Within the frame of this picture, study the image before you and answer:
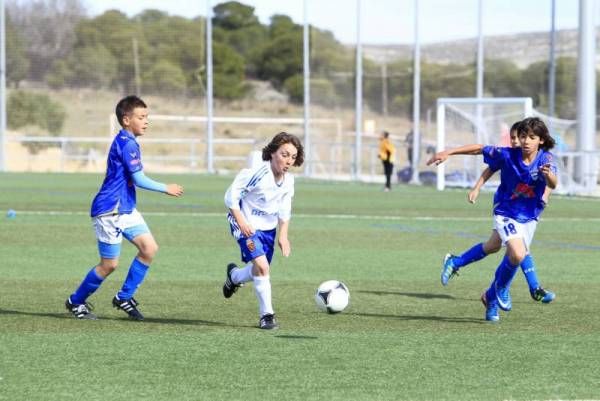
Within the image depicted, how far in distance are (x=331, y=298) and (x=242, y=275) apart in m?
0.85

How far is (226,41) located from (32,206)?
42.7m

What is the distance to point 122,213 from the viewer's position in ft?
32.5

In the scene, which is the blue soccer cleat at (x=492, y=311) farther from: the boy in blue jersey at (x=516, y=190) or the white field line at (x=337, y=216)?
the white field line at (x=337, y=216)

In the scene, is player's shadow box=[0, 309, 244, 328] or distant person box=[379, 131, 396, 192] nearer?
player's shadow box=[0, 309, 244, 328]

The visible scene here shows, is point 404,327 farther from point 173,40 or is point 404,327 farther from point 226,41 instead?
point 226,41

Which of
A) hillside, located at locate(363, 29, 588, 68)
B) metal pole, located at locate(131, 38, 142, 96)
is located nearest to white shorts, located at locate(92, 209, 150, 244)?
hillside, located at locate(363, 29, 588, 68)

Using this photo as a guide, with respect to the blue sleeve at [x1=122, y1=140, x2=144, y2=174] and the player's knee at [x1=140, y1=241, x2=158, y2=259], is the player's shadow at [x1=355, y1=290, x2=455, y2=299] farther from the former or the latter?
the blue sleeve at [x1=122, y1=140, x2=144, y2=174]

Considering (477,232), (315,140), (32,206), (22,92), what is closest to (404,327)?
(477,232)

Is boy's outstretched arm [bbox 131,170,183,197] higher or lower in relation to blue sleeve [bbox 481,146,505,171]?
lower

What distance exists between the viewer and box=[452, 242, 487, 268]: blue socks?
11.6 meters

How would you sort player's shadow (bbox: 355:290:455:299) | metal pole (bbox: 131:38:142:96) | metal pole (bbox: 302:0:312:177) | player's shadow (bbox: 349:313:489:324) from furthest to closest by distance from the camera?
metal pole (bbox: 131:38:142:96) < metal pole (bbox: 302:0:312:177) < player's shadow (bbox: 355:290:455:299) < player's shadow (bbox: 349:313:489:324)

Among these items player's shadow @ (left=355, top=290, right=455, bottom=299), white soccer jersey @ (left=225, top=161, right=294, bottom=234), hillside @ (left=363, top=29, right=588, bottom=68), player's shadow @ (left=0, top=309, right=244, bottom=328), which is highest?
hillside @ (left=363, top=29, right=588, bottom=68)

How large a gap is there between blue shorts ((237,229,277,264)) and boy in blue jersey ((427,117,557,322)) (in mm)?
1494

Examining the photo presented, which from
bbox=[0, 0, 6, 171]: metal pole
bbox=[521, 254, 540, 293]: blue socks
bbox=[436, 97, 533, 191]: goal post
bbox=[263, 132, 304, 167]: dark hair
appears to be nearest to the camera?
bbox=[263, 132, 304, 167]: dark hair
